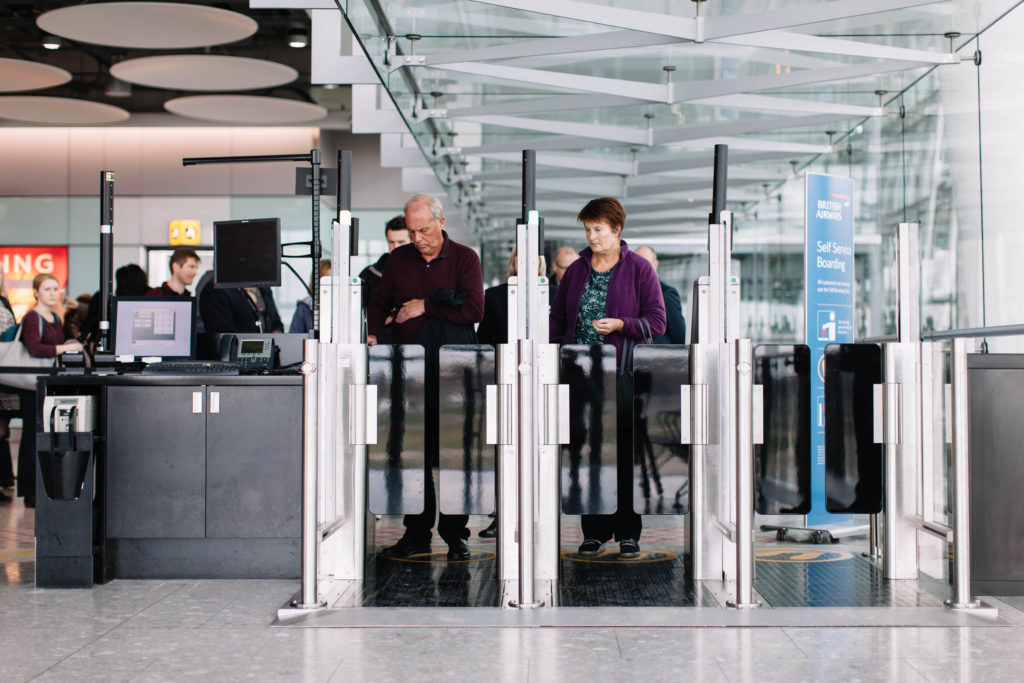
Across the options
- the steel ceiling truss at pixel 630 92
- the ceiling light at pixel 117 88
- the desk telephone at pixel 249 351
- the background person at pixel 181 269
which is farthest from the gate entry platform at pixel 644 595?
the ceiling light at pixel 117 88

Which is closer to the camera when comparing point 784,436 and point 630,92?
point 784,436

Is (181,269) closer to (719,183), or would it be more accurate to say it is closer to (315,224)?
(315,224)

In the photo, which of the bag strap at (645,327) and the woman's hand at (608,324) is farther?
the bag strap at (645,327)

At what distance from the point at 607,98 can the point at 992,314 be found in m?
3.11

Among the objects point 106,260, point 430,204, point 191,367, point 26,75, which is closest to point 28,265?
point 26,75

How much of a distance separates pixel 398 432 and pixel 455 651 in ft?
4.79

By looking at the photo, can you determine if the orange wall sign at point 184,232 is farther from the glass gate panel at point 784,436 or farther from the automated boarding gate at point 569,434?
the glass gate panel at point 784,436

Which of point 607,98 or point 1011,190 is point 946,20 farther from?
point 607,98

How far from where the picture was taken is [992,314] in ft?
21.9

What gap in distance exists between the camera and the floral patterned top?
5086 millimetres

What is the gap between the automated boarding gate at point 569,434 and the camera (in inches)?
162

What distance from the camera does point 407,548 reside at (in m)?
5.20

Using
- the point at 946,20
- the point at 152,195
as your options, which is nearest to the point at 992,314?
the point at 946,20

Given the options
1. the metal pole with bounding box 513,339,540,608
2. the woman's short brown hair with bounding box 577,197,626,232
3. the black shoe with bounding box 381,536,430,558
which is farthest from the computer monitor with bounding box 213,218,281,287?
the metal pole with bounding box 513,339,540,608
